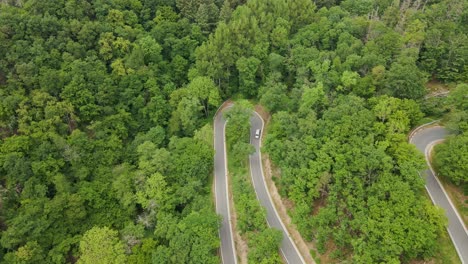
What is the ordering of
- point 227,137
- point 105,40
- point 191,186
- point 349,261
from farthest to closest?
point 105,40, point 227,137, point 191,186, point 349,261

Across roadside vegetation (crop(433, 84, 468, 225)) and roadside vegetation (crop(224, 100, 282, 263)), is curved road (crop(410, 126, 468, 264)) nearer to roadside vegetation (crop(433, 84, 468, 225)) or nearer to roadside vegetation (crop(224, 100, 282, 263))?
roadside vegetation (crop(433, 84, 468, 225))

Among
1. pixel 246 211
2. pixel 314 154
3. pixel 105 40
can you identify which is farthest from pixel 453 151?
pixel 105 40

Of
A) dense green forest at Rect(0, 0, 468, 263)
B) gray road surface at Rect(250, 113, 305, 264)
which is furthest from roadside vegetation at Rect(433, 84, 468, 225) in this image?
gray road surface at Rect(250, 113, 305, 264)

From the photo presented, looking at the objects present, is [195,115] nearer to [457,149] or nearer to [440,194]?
[440,194]

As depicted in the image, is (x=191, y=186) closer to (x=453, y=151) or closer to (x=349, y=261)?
(x=349, y=261)

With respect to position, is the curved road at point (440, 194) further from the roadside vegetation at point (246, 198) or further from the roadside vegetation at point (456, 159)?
the roadside vegetation at point (246, 198)

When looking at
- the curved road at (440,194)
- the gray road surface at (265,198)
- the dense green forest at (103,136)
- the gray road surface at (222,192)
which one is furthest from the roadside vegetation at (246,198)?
the curved road at (440,194)
